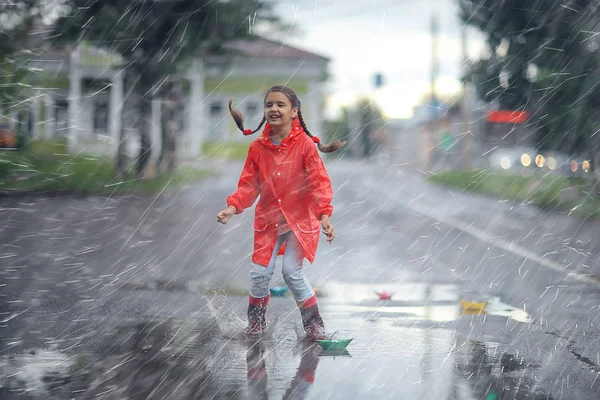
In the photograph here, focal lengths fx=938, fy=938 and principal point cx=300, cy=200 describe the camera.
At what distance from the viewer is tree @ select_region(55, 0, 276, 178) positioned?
18547 mm

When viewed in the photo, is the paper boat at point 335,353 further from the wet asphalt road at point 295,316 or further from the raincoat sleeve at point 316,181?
the raincoat sleeve at point 316,181

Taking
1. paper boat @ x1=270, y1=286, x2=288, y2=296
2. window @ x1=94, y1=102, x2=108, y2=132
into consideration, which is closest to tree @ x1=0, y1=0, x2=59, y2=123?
paper boat @ x1=270, y1=286, x2=288, y2=296

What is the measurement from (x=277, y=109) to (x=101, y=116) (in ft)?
120

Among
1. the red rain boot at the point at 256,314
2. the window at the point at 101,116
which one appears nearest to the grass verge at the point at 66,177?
the window at the point at 101,116

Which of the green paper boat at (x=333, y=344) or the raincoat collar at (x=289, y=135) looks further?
the raincoat collar at (x=289, y=135)

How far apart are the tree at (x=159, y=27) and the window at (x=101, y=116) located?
17724 mm

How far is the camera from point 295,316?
20.8 ft

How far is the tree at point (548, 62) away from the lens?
15.1 m

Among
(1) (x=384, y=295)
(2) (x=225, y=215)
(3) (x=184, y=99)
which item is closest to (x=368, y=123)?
(3) (x=184, y=99)

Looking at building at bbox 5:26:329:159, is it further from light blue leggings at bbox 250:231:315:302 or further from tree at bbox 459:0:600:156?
light blue leggings at bbox 250:231:315:302

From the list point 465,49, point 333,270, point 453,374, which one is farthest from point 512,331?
point 465,49

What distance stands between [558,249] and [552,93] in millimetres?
6174

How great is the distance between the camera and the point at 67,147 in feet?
122

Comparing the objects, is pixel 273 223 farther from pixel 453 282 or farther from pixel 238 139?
pixel 238 139
